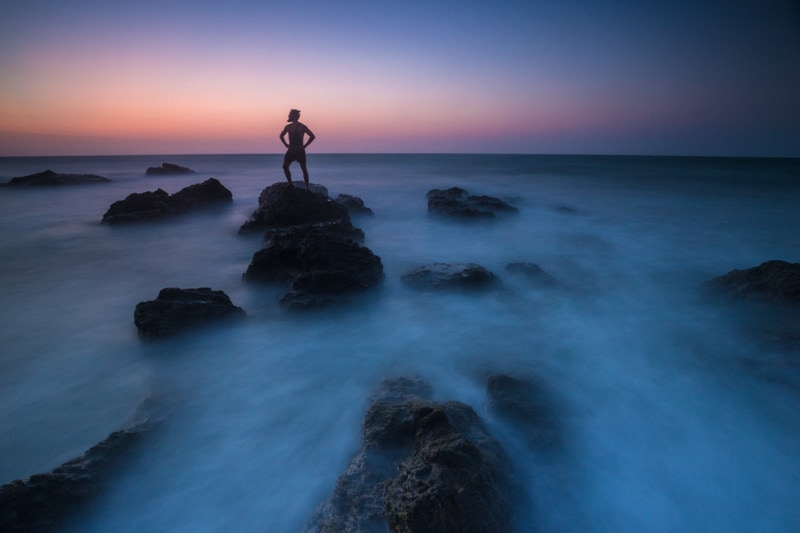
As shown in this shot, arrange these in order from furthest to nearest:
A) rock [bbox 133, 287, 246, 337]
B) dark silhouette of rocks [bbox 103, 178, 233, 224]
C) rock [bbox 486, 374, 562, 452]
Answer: dark silhouette of rocks [bbox 103, 178, 233, 224] → rock [bbox 133, 287, 246, 337] → rock [bbox 486, 374, 562, 452]

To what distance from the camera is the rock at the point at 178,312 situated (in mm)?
4461

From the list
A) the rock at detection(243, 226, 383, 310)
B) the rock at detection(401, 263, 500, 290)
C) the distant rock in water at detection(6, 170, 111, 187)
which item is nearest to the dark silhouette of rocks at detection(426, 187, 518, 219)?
the rock at detection(401, 263, 500, 290)

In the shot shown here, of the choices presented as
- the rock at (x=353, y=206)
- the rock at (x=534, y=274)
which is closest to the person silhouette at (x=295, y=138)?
the rock at (x=353, y=206)

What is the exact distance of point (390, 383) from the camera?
3596mm

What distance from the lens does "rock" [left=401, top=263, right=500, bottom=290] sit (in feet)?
19.6

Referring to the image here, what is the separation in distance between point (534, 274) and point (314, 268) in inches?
153

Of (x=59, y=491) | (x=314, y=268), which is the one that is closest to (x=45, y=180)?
(x=314, y=268)

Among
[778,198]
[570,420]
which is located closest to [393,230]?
[570,420]

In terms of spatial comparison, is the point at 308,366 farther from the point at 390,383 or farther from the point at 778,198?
the point at 778,198

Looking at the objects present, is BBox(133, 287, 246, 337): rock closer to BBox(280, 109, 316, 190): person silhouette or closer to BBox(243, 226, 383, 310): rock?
BBox(243, 226, 383, 310): rock

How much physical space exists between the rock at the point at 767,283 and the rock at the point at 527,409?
13.4 ft

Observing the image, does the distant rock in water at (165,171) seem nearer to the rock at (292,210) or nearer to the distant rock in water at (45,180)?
the distant rock in water at (45,180)

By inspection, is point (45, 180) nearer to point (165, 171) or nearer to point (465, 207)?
point (165, 171)

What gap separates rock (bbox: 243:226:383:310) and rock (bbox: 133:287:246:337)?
33.3 inches
